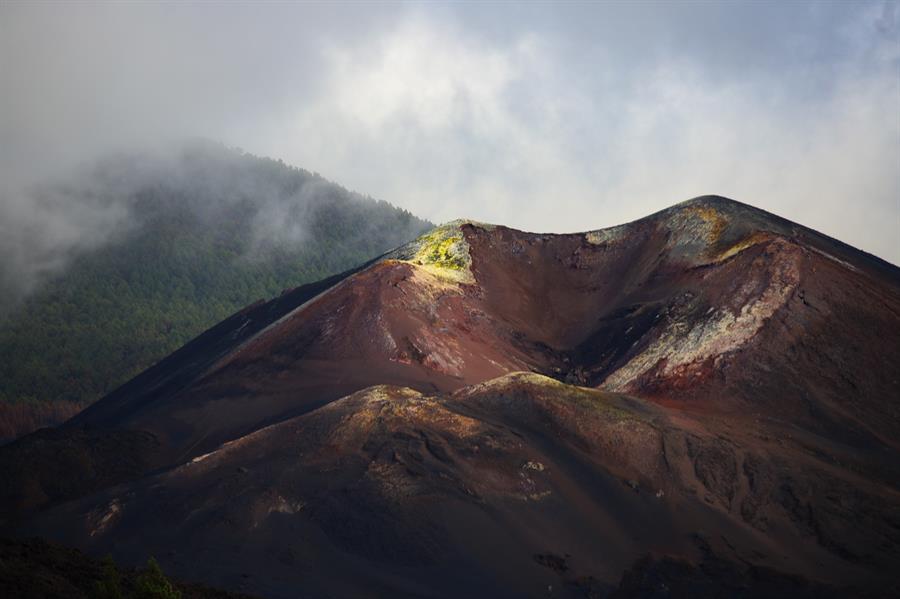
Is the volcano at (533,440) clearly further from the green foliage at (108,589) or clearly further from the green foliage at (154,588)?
the green foliage at (108,589)

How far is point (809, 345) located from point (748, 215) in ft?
54.4

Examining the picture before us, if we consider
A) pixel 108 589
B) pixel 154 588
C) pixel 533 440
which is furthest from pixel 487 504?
pixel 108 589

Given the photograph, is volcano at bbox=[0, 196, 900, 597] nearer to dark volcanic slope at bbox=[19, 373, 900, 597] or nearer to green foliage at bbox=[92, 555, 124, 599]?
dark volcanic slope at bbox=[19, 373, 900, 597]

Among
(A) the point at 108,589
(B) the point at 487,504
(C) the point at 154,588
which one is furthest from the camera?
(B) the point at 487,504

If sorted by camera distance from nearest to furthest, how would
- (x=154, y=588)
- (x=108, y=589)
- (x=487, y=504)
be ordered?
(x=108, y=589)
(x=154, y=588)
(x=487, y=504)

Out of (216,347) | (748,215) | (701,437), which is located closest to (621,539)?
(701,437)

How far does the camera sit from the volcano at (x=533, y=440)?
1793 inches

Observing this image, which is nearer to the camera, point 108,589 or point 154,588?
point 108,589

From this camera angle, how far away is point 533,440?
5403cm

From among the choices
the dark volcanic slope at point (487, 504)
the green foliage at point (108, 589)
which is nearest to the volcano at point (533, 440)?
the dark volcanic slope at point (487, 504)

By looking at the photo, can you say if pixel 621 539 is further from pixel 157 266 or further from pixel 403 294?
pixel 157 266

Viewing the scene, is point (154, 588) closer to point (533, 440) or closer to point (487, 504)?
point (487, 504)

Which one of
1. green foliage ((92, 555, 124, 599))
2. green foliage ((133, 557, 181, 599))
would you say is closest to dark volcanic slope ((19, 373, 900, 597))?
green foliage ((133, 557, 181, 599))

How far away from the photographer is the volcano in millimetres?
45531
